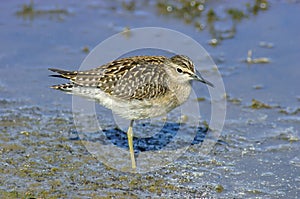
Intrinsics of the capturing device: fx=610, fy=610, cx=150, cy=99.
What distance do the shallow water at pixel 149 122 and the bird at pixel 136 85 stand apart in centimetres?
77

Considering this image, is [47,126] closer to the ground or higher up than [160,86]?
closer to the ground

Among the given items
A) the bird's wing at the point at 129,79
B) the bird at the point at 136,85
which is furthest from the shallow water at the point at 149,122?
the bird's wing at the point at 129,79

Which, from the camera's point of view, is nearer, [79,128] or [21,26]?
[79,128]

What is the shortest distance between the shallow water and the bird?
77 centimetres

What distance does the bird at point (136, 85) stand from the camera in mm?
8344

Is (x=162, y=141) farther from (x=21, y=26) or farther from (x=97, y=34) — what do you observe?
(x=21, y=26)

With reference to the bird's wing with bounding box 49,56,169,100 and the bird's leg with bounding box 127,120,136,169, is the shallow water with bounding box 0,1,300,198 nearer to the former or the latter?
the bird's leg with bounding box 127,120,136,169

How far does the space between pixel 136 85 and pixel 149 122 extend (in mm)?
1422

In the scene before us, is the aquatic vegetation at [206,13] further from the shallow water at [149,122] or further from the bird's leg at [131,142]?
the bird's leg at [131,142]

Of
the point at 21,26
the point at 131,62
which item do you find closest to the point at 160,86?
the point at 131,62

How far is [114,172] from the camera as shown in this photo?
8148 millimetres

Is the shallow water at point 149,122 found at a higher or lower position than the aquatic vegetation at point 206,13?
lower

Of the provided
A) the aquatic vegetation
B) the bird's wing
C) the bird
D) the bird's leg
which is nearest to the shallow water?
the aquatic vegetation

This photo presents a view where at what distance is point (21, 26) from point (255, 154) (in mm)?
6096
